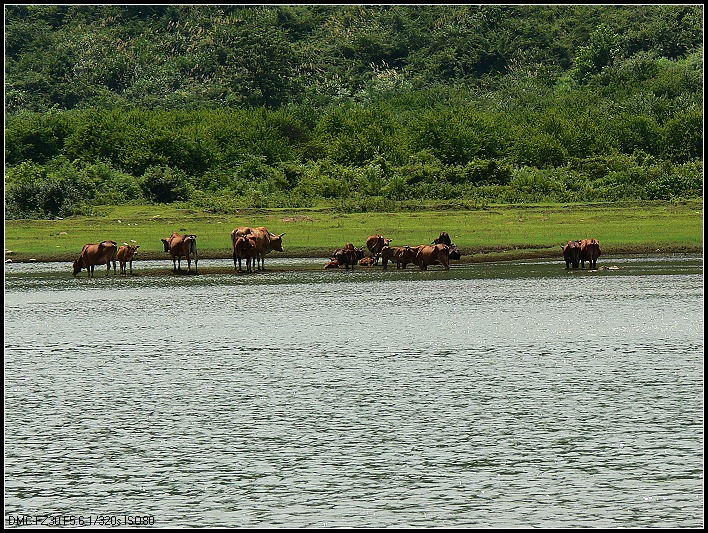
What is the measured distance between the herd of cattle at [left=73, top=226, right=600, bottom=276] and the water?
29.9 feet

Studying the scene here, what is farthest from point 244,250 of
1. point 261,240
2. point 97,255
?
point 97,255

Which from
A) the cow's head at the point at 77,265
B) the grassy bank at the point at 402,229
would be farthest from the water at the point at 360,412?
the grassy bank at the point at 402,229

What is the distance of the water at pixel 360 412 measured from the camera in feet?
36.6

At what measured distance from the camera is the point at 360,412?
15.3m

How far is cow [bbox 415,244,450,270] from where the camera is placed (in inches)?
1547

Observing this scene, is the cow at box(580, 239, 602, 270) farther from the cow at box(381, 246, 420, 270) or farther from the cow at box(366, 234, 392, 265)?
the cow at box(366, 234, 392, 265)

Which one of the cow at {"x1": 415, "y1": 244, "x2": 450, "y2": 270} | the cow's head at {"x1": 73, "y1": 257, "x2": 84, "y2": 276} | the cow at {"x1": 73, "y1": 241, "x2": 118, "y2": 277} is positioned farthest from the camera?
the cow at {"x1": 415, "y1": 244, "x2": 450, "y2": 270}

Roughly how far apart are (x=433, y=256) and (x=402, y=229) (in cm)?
1220

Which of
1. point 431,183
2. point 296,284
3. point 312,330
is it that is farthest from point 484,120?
point 312,330

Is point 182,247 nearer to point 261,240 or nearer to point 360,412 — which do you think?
point 261,240

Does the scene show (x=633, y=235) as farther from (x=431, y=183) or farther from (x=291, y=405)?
(x=291, y=405)

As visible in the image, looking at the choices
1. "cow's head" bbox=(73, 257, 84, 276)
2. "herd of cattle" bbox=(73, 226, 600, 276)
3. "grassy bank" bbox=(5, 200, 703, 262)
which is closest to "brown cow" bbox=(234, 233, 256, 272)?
"herd of cattle" bbox=(73, 226, 600, 276)

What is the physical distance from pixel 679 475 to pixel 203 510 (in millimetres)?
4522

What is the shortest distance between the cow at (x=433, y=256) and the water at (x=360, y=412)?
9.80 metres
